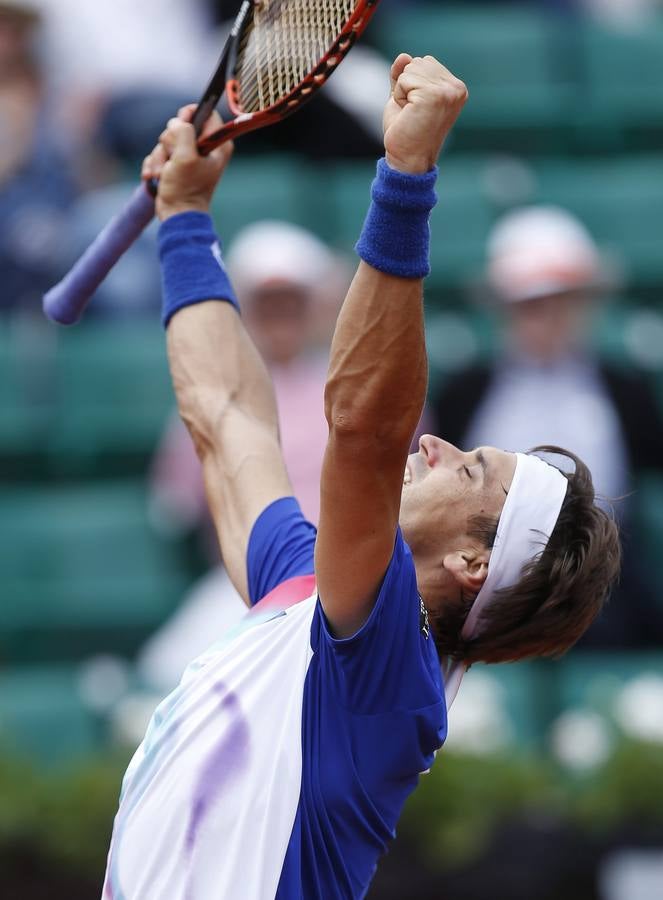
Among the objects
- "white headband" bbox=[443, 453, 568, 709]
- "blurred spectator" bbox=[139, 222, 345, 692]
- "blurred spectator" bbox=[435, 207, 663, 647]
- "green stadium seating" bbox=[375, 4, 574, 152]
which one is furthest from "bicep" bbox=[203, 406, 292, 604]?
"green stadium seating" bbox=[375, 4, 574, 152]

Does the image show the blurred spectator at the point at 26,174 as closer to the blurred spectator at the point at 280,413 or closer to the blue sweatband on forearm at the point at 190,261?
the blurred spectator at the point at 280,413

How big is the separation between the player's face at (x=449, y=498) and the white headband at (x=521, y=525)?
29 mm

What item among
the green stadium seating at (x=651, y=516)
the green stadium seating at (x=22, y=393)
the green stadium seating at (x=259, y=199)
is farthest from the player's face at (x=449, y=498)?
the green stadium seating at (x=259, y=199)

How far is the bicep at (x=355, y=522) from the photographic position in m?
2.26

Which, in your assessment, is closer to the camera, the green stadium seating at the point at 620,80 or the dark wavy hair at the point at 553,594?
the dark wavy hair at the point at 553,594

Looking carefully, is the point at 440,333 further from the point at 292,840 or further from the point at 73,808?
the point at 292,840

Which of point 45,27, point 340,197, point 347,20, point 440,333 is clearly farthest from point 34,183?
point 347,20

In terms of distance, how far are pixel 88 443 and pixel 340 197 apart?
4.65 feet

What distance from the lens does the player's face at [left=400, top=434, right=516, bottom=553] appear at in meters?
2.64

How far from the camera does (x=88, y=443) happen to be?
621cm

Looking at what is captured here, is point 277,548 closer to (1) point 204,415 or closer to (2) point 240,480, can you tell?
(2) point 240,480

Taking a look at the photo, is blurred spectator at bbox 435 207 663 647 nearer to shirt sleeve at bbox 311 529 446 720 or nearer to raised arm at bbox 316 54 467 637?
shirt sleeve at bbox 311 529 446 720

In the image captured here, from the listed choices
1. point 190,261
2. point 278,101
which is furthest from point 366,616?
point 190,261

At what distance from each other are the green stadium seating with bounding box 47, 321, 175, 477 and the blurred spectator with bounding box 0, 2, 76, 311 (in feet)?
0.89
